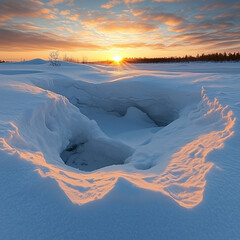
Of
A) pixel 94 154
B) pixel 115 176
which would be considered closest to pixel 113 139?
pixel 94 154

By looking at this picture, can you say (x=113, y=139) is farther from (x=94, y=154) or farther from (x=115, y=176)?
(x=115, y=176)

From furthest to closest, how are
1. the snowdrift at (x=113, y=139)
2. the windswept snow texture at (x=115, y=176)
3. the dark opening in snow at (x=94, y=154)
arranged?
the dark opening in snow at (x=94, y=154) → the snowdrift at (x=113, y=139) → the windswept snow texture at (x=115, y=176)

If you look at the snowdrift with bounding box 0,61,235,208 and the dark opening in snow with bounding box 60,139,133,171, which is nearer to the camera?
the snowdrift with bounding box 0,61,235,208

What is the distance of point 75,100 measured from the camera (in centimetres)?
736

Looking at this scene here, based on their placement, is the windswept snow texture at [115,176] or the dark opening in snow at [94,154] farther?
the dark opening in snow at [94,154]

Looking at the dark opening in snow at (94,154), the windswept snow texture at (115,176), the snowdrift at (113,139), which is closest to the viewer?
the windswept snow texture at (115,176)

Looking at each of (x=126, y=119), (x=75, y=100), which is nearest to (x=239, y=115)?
(x=126, y=119)

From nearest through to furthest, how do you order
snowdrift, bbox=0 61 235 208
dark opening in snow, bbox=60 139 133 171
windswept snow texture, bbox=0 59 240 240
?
1. windswept snow texture, bbox=0 59 240 240
2. snowdrift, bbox=0 61 235 208
3. dark opening in snow, bbox=60 139 133 171

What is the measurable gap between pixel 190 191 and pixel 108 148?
8.95 ft

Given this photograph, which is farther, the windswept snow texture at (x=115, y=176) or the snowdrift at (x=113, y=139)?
the snowdrift at (x=113, y=139)

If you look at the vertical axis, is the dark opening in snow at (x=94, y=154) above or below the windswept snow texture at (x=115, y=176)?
below

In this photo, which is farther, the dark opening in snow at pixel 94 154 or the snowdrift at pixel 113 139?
the dark opening in snow at pixel 94 154

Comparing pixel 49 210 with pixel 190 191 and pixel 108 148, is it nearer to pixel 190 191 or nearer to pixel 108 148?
pixel 190 191

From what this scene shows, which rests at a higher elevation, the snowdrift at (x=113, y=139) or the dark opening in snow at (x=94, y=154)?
the snowdrift at (x=113, y=139)
